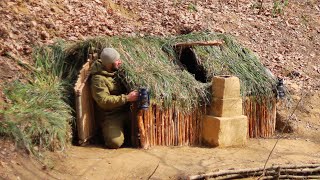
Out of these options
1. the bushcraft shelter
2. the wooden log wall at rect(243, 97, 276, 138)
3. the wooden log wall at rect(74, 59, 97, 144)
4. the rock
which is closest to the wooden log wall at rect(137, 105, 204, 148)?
the bushcraft shelter

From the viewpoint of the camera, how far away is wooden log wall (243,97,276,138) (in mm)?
6715

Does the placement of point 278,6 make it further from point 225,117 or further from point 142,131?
point 142,131

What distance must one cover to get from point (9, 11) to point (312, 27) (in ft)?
19.8

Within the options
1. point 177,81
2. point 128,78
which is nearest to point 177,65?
point 177,81

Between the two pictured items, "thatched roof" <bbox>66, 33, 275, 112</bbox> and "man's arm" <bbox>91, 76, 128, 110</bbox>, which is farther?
"thatched roof" <bbox>66, 33, 275, 112</bbox>

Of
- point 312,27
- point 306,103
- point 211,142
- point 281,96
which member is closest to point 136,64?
point 211,142

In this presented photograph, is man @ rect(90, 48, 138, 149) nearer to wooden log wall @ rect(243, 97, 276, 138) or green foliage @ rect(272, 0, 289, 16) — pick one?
wooden log wall @ rect(243, 97, 276, 138)

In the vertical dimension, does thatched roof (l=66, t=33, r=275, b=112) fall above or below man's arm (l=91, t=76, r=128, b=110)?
above

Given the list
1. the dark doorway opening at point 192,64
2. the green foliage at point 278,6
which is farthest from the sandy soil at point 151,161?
the green foliage at point 278,6

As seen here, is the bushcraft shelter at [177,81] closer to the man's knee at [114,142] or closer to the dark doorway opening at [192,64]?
the dark doorway opening at [192,64]

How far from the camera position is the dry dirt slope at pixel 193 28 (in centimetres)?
→ 673

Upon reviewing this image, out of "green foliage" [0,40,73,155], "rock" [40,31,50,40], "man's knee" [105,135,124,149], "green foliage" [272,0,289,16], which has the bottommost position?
"man's knee" [105,135,124,149]

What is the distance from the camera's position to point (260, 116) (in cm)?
684

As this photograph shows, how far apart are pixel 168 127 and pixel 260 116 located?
147 cm
